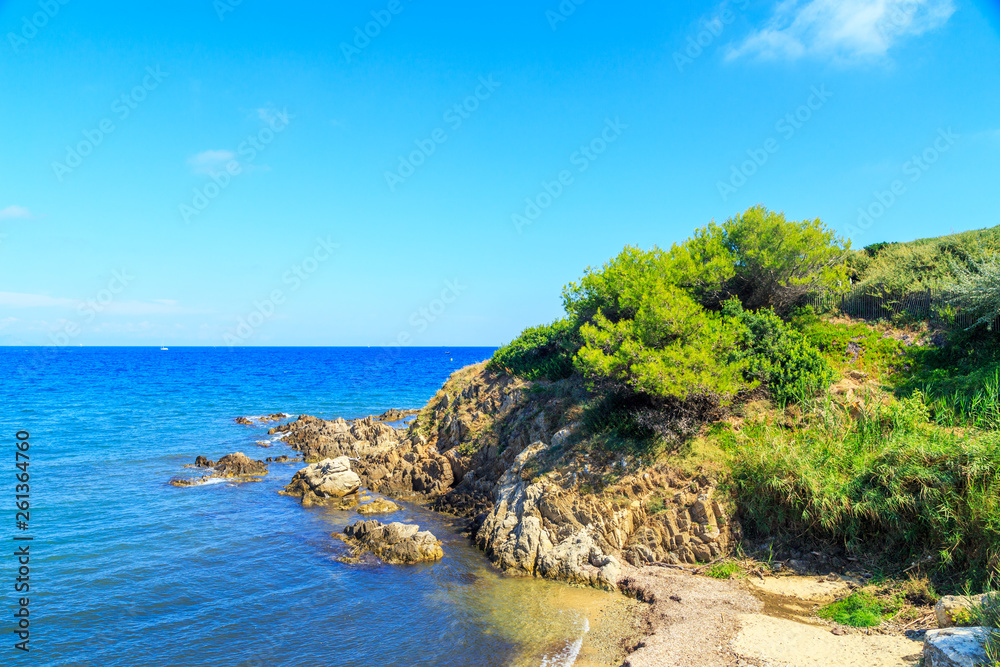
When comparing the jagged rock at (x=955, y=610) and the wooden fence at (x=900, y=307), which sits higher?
the wooden fence at (x=900, y=307)

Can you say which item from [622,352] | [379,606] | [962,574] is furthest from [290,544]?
[962,574]

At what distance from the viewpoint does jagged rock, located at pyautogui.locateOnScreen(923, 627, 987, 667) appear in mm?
8039

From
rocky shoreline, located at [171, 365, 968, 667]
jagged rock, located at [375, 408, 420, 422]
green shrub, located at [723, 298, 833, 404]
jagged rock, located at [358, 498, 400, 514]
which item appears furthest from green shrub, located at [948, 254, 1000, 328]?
jagged rock, located at [375, 408, 420, 422]

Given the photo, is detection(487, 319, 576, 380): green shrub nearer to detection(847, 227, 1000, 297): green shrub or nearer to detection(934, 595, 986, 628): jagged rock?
detection(847, 227, 1000, 297): green shrub

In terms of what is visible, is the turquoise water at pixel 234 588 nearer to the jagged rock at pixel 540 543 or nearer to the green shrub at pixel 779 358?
the jagged rock at pixel 540 543

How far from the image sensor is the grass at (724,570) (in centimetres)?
1416

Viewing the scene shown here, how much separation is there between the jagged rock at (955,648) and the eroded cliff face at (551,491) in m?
6.32

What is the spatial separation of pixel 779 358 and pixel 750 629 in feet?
32.8

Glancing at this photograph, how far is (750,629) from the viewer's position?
11.6m

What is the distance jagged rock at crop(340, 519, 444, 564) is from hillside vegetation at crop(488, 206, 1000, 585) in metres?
6.71

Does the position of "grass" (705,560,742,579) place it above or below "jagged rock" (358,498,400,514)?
below

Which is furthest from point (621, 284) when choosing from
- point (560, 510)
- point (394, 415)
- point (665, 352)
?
point (394, 415)

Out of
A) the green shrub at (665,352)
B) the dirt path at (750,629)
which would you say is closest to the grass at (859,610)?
the dirt path at (750,629)

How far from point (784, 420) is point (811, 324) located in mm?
6254
